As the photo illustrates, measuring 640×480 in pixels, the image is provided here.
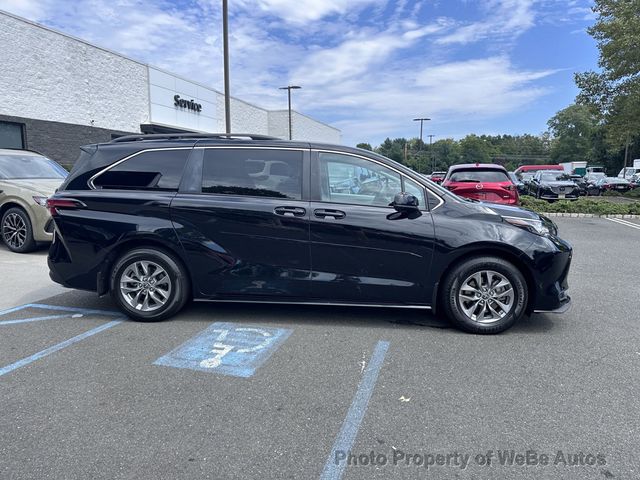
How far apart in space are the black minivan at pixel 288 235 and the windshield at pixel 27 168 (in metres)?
4.83

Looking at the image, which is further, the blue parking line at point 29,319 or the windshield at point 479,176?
the windshield at point 479,176

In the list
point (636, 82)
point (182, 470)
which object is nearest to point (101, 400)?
point (182, 470)

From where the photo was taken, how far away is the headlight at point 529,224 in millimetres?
4465

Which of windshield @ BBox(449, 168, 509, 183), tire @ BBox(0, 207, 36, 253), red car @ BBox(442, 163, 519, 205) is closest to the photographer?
tire @ BBox(0, 207, 36, 253)

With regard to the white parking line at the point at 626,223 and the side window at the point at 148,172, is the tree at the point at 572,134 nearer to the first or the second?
the white parking line at the point at 626,223

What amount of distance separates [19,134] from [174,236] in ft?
57.8

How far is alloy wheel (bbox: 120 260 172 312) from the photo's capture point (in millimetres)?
4750

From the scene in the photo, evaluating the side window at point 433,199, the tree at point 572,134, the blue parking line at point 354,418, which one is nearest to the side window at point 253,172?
the side window at point 433,199

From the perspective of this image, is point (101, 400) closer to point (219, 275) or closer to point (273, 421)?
point (273, 421)

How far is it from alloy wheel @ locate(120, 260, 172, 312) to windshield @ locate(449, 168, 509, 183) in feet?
25.0

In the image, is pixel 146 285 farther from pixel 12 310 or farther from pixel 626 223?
pixel 626 223

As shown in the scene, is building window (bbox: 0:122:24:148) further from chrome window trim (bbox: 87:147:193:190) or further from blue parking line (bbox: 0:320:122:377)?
blue parking line (bbox: 0:320:122:377)

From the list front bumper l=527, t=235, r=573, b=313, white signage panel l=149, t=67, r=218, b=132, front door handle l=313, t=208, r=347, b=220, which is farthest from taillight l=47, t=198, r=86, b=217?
white signage panel l=149, t=67, r=218, b=132

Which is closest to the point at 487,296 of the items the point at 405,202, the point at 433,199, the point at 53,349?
the point at 433,199
